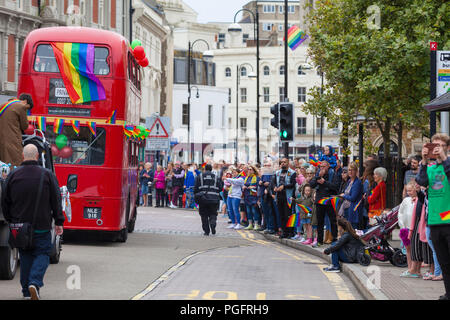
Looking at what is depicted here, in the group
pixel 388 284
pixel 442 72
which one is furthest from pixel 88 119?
pixel 388 284

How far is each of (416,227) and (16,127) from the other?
607cm

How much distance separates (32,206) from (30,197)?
0.35ft

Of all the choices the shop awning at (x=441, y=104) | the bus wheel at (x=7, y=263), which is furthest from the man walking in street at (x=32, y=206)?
the shop awning at (x=441, y=104)

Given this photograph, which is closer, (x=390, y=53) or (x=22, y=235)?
(x=22, y=235)

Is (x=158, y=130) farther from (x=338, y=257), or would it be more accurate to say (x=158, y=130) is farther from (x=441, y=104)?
(x=441, y=104)

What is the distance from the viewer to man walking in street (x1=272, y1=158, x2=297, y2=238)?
72.6ft

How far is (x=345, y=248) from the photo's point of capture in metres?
15.6

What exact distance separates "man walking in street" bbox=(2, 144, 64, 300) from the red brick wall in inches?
1213

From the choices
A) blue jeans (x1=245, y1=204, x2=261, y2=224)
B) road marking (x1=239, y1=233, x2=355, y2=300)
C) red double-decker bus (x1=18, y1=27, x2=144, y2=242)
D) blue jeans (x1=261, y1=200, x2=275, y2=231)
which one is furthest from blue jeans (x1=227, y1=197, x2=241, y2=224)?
red double-decker bus (x1=18, y1=27, x2=144, y2=242)

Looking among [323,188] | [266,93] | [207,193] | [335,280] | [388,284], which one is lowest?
[335,280]

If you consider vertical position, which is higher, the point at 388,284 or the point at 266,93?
the point at 266,93

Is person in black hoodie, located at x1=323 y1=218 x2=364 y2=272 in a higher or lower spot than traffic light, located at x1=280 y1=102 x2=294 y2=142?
lower

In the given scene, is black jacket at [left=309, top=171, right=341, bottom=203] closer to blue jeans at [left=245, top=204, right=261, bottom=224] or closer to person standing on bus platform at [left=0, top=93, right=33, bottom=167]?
blue jeans at [left=245, top=204, right=261, bottom=224]

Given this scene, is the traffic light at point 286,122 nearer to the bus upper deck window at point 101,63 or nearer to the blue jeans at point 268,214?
the blue jeans at point 268,214
